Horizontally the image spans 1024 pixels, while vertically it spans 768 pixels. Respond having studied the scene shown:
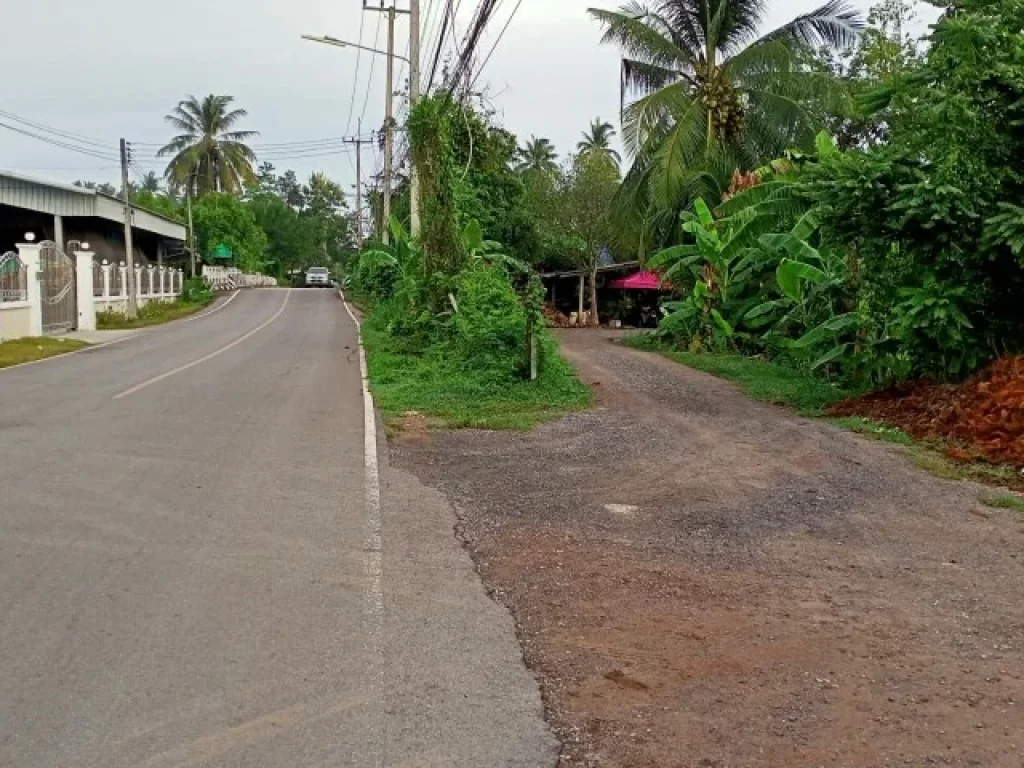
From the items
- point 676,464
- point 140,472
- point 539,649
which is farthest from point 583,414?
point 539,649

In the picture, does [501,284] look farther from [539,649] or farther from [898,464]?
[539,649]

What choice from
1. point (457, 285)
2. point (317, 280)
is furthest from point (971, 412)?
point (317, 280)

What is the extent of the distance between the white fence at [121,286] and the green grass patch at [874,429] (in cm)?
2816

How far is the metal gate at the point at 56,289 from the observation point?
29.7 m

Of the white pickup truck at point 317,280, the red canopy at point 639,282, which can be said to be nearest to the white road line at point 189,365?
the red canopy at point 639,282

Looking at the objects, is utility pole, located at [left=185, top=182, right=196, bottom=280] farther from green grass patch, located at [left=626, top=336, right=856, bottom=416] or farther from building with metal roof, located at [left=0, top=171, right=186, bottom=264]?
green grass patch, located at [left=626, top=336, right=856, bottom=416]

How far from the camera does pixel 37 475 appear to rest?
30.0 feet

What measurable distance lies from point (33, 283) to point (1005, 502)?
26340mm

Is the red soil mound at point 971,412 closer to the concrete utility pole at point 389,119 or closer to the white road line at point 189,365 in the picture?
the white road line at point 189,365

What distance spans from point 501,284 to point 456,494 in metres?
8.91

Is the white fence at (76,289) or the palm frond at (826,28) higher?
the palm frond at (826,28)

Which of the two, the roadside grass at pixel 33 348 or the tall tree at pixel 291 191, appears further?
the tall tree at pixel 291 191

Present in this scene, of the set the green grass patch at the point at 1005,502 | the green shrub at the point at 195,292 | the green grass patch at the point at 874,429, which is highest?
the green shrub at the point at 195,292

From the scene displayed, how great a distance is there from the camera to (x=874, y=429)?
1184 cm
